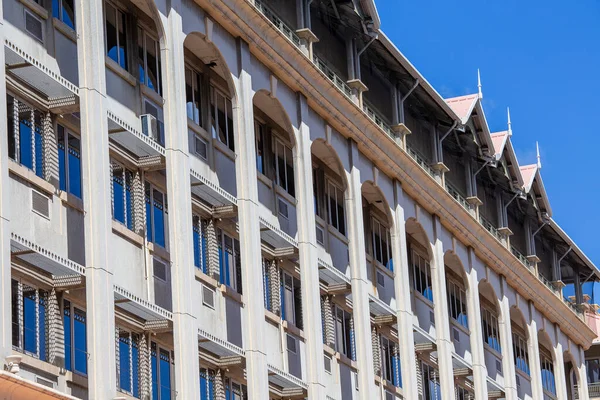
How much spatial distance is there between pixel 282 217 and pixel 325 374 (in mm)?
4784

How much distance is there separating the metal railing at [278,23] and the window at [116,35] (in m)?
5.48

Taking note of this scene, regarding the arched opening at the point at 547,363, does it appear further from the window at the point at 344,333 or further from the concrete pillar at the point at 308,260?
the concrete pillar at the point at 308,260

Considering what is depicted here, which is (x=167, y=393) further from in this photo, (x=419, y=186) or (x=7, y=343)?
(x=419, y=186)

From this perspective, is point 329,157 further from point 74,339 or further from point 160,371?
point 74,339

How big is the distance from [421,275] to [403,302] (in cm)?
452

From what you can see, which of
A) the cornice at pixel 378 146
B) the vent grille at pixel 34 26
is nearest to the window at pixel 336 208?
the cornice at pixel 378 146

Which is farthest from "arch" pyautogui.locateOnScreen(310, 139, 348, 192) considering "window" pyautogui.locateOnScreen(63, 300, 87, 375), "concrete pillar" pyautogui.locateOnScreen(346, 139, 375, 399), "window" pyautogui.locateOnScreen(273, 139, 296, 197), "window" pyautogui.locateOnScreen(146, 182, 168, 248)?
"window" pyautogui.locateOnScreen(63, 300, 87, 375)

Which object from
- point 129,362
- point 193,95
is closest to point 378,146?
point 193,95

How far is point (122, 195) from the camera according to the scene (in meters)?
35.2

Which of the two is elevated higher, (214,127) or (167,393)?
(214,127)

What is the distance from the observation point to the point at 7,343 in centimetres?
2800

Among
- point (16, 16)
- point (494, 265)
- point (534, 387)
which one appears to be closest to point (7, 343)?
point (16, 16)

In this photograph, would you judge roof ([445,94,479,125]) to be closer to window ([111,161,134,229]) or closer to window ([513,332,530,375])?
window ([513,332,530,375])

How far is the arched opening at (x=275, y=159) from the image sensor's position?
4275 cm
